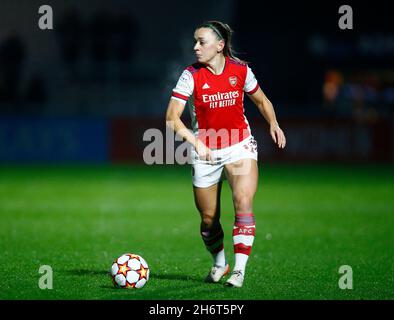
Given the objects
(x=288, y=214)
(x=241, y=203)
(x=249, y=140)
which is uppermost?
(x=249, y=140)

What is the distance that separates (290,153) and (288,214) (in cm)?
1042

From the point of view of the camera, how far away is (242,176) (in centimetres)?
740

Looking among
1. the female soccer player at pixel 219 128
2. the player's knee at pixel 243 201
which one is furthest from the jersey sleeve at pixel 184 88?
the player's knee at pixel 243 201

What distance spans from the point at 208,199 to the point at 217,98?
0.96 metres

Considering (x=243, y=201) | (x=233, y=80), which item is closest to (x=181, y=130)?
(x=233, y=80)

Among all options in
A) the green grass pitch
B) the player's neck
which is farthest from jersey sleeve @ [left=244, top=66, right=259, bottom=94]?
the green grass pitch

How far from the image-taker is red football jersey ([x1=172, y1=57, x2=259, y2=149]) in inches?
289

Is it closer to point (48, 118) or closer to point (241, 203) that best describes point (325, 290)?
point (241, 203)

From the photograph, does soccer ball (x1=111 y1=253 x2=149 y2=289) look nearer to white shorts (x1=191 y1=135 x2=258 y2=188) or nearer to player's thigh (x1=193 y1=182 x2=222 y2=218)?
player's thigh (x1=193 y1=182 x2=222 y2=218)

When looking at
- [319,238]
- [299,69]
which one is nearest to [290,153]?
[299,69]

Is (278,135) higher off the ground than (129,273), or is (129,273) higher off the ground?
(278,135)

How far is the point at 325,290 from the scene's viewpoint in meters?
7.08

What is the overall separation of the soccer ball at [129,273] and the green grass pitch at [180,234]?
0.35ft

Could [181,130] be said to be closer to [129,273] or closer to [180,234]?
[129,273]
